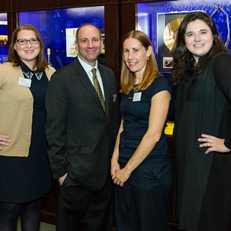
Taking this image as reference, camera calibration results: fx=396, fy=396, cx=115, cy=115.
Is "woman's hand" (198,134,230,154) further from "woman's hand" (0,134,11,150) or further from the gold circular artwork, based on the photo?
"woman's hand" (0,134,11,150)

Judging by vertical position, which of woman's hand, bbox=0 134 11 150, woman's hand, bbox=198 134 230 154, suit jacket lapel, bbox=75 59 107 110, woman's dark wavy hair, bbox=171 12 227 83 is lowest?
woman's hand, bbox=0 134 11 150

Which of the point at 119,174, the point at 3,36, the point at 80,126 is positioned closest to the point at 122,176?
the point at 119,174

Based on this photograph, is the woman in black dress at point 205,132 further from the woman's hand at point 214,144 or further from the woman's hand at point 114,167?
the woman's hand at point 114,167

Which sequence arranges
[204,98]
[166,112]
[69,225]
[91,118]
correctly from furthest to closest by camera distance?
[69,225], [91,118], [166,112], [204,98]

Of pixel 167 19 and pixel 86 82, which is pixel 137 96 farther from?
pixel 167 19

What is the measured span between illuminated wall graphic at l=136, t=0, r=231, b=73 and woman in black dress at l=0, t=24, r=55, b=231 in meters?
0.83

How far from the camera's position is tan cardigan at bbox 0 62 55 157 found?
2.44 metres

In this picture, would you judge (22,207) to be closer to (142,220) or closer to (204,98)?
(142,220)

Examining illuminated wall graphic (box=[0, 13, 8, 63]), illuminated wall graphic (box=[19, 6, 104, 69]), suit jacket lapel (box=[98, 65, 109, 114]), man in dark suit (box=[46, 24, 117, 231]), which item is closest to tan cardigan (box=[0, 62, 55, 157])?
man in dark suit (box=[46, 24, 117, 231])

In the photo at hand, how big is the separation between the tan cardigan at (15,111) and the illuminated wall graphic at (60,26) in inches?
36.1

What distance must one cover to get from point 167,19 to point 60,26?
987 mm

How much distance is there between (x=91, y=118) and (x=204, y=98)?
72 cm

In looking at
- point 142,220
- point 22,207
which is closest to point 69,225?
point 22,207

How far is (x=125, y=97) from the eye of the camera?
2.32 metres
